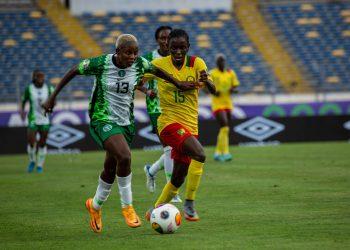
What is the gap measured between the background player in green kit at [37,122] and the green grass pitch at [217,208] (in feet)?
1.28

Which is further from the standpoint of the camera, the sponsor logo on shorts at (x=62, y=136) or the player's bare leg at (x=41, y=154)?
the sponsor logo on shorts at (x=62, y=136)

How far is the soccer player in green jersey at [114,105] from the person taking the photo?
9.68 metres

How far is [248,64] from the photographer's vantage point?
3731cm

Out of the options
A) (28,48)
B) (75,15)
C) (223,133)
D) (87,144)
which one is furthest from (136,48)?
(75,15)

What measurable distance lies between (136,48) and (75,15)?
100 ft

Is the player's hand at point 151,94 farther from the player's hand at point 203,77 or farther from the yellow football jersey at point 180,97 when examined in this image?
the player's hand at point 203,77

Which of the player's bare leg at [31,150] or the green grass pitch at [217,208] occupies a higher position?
the green grass pitch at [217,208]

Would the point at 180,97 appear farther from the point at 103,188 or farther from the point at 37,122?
the point at 37,122

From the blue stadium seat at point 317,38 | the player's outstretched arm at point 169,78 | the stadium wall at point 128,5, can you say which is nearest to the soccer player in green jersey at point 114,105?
the player's outstretched arm at point 169,78

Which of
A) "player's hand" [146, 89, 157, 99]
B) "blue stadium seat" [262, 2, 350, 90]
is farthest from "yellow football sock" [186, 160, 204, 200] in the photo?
"blue stadium seat" [262, 2, 350, 90]

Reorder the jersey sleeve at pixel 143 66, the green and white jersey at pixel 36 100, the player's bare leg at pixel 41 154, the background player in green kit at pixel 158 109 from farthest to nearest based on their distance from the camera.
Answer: the green and white jersey at pixel 36 100
the player's bare leg at pixel 41 154
the background player in green kit at pixel 158 109
the jersey sleeve at pixel 143 66

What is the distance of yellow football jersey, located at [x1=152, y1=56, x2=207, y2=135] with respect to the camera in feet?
34.6

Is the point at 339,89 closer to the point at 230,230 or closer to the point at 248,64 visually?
the point at 248,64

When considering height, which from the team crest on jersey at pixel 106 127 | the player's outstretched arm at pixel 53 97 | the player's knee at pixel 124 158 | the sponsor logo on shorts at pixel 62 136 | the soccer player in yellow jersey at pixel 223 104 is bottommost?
the sponsor logo on shorts at pixel 62 136
